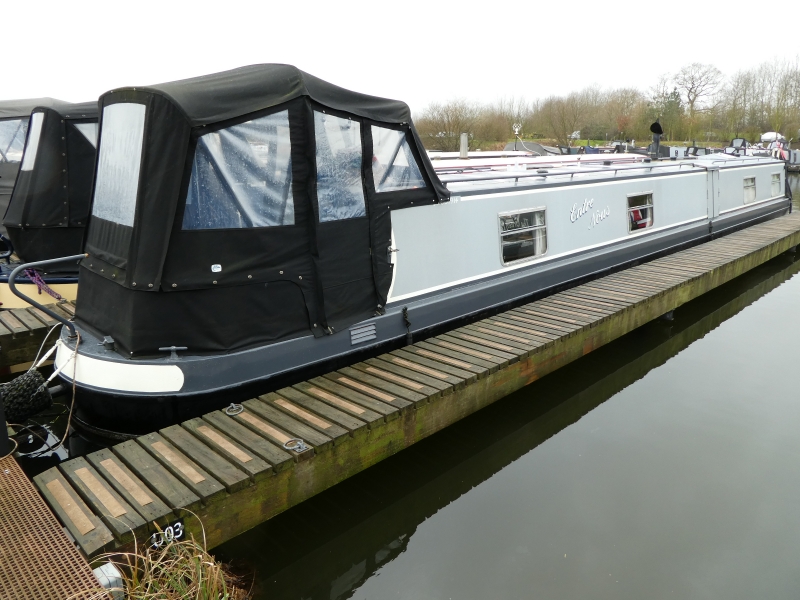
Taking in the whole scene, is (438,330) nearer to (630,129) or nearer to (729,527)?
(729,527)

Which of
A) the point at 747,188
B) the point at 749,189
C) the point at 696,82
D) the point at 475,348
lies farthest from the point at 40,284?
the point at 696,82

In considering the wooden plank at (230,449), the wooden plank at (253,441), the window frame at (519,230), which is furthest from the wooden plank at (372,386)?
the window frame at (519,230)

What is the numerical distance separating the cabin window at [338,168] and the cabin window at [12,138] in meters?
6.98

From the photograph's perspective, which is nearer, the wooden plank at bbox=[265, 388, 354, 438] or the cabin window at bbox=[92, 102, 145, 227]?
the wooden plank at bbox=[265, 388, 354, 438]

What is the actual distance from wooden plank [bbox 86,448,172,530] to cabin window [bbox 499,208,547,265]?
398cm

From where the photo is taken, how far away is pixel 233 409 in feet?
12.3

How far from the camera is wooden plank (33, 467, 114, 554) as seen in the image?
2.57m

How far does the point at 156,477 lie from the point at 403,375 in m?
1.84

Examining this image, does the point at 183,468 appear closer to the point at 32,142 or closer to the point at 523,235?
the point at 523,235

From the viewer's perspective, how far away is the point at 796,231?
10.8m

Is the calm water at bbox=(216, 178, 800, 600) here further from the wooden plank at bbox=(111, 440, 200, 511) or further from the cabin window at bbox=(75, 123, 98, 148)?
the cabin window at bbox=(75, 123, 98, 148)

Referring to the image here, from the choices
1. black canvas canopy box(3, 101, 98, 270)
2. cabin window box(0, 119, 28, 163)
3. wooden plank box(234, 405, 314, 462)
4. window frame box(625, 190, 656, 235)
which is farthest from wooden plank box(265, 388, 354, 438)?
cabin window box(0, 119, 28, 163)

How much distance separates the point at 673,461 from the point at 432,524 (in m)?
2.04

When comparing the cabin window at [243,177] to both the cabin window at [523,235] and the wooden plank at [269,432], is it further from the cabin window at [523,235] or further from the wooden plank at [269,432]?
the cabin window at [523,235]
